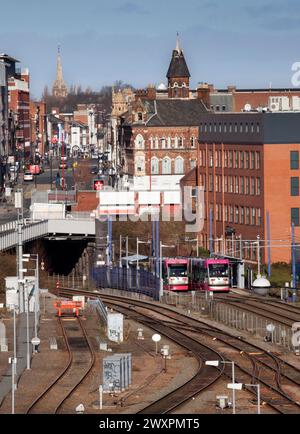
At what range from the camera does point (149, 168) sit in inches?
5778

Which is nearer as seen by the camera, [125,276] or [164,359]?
[164,359]

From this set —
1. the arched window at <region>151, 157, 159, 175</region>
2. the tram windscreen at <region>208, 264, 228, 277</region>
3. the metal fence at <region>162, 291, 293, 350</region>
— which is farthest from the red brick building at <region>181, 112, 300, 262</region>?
the arched window at <region>151, 157, 159, 175</region>

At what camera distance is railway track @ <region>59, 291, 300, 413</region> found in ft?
111

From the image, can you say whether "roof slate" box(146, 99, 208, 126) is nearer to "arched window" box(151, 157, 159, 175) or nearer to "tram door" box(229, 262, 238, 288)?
"arched window" box(151, 157, 159, 175)

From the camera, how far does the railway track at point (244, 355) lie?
111ft

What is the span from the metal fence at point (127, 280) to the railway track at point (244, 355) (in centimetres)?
311

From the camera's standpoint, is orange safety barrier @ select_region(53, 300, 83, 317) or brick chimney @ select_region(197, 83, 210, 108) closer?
orange safety barrier @ select_region(53, 300, 83, 317)

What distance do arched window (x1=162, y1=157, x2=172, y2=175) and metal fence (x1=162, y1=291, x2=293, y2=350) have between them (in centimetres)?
7555

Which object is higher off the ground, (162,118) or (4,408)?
(162,118)

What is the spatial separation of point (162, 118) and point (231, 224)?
51727 mm

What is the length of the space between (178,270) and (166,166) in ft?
249

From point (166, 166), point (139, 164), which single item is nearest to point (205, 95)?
point (166, 166)
